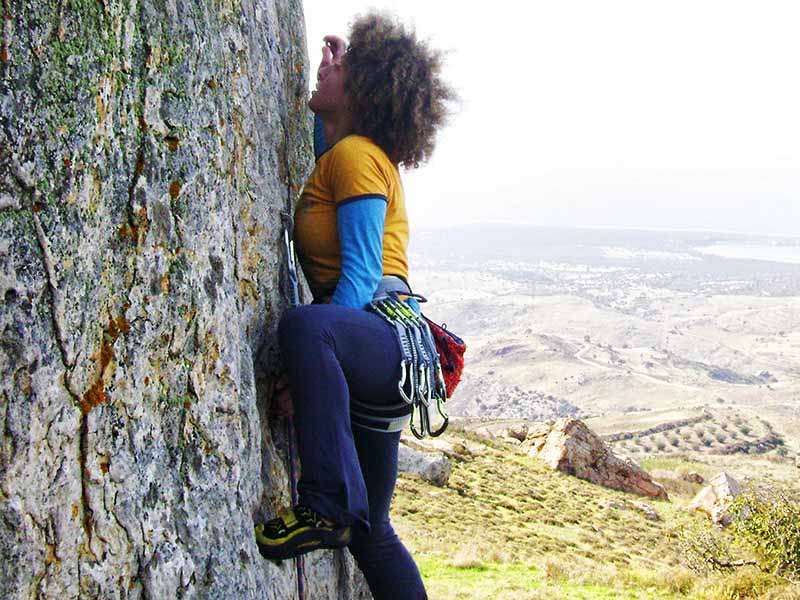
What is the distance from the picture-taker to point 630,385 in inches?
5349

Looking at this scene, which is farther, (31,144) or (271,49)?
(271,49)

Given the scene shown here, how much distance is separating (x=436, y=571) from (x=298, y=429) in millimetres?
8536

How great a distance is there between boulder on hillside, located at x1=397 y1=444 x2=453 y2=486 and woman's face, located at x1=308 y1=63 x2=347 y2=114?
18.4m

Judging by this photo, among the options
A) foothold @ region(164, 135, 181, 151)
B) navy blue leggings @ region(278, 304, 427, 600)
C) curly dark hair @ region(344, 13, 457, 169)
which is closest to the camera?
foothold @ region(164, 135, 181, 151)

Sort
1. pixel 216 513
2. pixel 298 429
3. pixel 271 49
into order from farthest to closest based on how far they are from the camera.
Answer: pixel 271 49, pixel 298 429, pixel 216 513

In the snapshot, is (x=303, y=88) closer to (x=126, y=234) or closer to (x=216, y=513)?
(x=126, y=234)

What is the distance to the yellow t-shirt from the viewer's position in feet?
11.0

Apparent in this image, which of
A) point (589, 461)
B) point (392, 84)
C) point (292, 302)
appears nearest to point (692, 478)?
point (589, 461)

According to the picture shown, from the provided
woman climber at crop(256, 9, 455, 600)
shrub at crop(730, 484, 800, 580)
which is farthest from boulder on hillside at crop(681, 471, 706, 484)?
woman climber at crop(256, 9, 455, 600)

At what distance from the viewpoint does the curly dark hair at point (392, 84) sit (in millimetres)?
3510

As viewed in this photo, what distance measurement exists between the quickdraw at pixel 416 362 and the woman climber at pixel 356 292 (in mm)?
52

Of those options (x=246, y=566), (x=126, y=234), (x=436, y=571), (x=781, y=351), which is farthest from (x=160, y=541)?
(x=781, y=351)

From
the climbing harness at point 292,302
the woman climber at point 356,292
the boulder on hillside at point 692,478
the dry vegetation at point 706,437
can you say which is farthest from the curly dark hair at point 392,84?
the dry vegetation at point 706,437

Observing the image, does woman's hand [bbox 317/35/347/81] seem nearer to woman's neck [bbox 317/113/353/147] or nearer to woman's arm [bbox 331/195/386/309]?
woman's neck [bbox 317/113/353/147]
